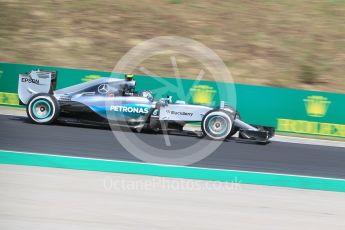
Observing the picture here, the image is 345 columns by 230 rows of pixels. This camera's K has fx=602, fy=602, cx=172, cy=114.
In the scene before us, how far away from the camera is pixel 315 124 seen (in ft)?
43.5

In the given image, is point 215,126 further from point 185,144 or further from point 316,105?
point 316,105

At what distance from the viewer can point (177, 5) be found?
2083cm

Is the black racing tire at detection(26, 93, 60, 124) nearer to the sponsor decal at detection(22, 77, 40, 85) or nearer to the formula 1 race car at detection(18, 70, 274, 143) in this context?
the formula 1 race car at detection(18, 70, 274, 143)

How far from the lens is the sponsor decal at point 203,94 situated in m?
13.7

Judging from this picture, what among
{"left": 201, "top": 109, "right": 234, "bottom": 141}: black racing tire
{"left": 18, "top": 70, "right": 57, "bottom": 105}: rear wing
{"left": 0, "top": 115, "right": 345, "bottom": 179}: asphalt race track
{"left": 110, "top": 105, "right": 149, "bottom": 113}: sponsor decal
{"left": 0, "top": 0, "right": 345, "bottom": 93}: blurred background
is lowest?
{"left": 0, "top": 115, "right": 345, "bottom": 179}: asphalt race track

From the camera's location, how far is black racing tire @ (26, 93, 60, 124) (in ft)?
37.3

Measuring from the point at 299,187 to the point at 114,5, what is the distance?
14436mm

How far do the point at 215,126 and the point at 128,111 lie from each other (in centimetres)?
164

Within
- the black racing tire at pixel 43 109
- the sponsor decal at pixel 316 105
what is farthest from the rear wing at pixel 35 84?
the sponsor decal at pixel 316 105

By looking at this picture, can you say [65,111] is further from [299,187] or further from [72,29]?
[72,29]

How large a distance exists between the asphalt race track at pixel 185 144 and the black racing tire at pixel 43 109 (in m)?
0.16

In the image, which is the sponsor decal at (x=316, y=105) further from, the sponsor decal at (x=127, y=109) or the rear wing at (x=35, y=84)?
the rear wing at (x=35, y=84)

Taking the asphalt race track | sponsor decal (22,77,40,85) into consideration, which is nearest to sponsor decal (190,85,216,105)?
the asphalt race track

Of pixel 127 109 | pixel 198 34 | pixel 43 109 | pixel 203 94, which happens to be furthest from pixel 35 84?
pixel 198 34
